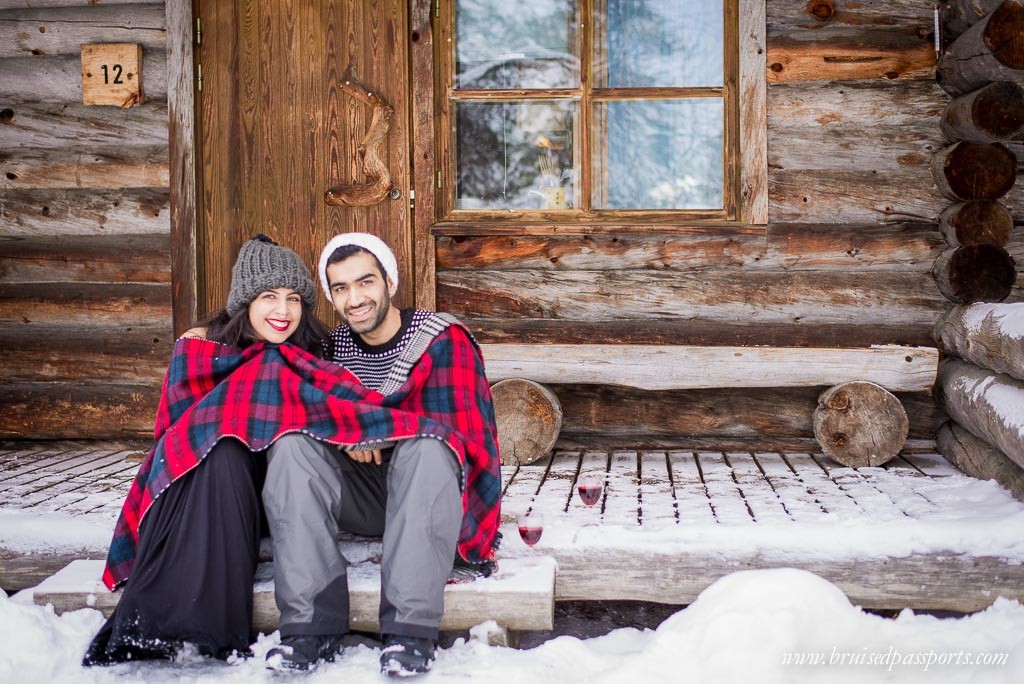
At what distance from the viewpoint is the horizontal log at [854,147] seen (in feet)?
13.7

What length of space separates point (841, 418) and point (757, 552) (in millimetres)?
1424

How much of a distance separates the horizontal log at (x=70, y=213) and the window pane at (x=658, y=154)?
7.69ft


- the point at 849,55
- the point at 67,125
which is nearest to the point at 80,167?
the point at 67,125

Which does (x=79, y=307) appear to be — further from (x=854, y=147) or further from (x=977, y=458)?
(x=977, y=458)

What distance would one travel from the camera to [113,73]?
171 inches

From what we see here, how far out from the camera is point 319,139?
4367 mm

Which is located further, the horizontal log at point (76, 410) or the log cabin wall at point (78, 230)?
the horizontal log at point (76, 410)

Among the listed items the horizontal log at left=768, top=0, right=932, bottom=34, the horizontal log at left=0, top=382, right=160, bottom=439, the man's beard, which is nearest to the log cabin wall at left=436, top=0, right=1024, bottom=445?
the horizontal log at left=768, top=0, right=932, bottom=34

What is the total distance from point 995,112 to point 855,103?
2.15 ft

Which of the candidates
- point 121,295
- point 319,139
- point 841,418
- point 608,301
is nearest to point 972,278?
point 841,418

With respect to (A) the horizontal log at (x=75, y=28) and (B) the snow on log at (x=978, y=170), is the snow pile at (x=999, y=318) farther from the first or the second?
(A) the horizontal log at (x=75, y=28)

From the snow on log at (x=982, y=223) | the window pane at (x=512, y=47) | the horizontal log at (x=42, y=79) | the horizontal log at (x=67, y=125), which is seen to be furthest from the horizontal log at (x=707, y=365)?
the horizontal log at (x=42, y=79)

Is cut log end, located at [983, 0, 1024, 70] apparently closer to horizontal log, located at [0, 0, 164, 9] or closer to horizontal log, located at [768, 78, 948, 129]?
horizontal log, located at [768, 78, 948, 129]

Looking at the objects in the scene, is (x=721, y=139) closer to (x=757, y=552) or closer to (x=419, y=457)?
(x=757, y=552)
